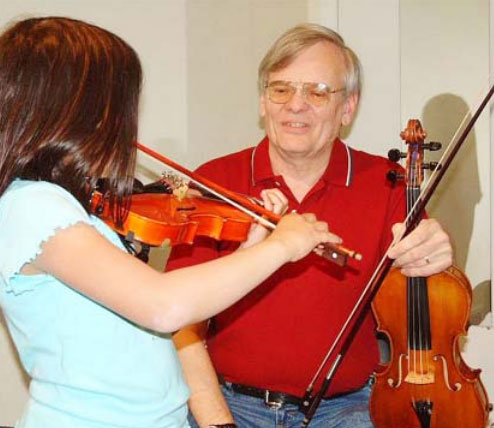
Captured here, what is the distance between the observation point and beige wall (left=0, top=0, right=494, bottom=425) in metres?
2.58

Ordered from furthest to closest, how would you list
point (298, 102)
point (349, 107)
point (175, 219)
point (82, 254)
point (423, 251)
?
point (349, 107) < point (298, 102) < point (423, 251) < point (175, 219) < point (82, 254)

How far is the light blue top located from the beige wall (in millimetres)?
1220

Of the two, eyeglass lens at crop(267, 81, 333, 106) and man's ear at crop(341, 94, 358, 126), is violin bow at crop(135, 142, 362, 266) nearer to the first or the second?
eyeglass lens at crop(267, 81, 333, 106)

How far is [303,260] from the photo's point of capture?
2.06 m

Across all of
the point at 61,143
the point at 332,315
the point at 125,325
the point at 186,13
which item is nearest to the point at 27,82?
the point at 61,143

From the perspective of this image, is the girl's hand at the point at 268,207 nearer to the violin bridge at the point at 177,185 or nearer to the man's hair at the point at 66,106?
the violin bridge at the point at 177,185

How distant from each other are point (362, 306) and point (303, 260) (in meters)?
0.18

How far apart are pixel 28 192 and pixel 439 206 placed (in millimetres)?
1593

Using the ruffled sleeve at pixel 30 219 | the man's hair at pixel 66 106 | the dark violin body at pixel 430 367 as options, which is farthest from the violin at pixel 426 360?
the ruffled sleeve at pixel 30 219

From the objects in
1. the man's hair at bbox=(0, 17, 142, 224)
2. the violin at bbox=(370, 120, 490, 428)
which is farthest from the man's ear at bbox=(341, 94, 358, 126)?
the man's hair at bbox=(0, 17, 142, 224)

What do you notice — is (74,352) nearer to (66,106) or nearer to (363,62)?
(66,106)

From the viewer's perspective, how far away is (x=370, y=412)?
1.95 metres

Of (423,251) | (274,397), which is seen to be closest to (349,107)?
(423,251)

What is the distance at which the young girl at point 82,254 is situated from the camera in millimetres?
1314
